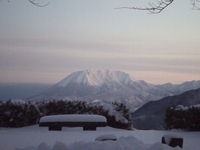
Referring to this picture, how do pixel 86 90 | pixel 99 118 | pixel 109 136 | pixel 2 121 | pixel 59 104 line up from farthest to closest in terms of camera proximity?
1. pixel 86 90
2. pixel 59 104
3. pixel 2 121
4. pixel 99 118
5. pixel 109 136

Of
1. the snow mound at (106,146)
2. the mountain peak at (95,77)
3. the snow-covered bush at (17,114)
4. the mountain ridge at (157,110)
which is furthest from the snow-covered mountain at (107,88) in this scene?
the snow mound at (106,146)

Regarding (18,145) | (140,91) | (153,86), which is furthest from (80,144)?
(153,86)

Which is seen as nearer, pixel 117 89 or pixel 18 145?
pixel 18 145

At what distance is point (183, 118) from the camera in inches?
372

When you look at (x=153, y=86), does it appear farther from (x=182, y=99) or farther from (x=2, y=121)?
(x=2, y=121)

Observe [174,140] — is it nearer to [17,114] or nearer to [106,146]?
[106,146]

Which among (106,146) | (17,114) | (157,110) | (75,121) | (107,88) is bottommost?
(157,110)

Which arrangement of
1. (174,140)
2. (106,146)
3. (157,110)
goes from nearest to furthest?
(106,146) → (174,140) → (157,110)

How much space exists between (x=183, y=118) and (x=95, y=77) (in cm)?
1197

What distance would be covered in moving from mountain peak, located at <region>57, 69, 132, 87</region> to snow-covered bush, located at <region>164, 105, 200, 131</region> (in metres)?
10.2

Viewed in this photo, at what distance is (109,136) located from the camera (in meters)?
5.39

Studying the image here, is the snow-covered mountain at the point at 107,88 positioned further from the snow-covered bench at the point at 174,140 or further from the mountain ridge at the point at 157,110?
the snow-covered bench at the point at 174,140

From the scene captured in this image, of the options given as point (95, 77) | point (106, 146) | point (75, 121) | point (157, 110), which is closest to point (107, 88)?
point (95, 77)

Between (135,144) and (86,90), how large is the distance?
13.7 metres
